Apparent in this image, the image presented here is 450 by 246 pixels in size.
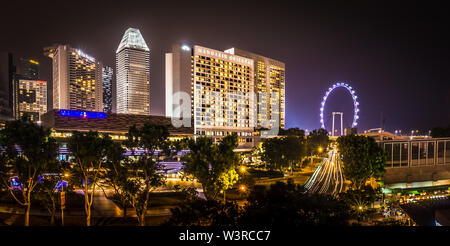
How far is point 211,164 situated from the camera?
29.4 metres

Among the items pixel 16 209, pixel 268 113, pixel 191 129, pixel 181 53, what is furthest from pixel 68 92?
pixel 16 209

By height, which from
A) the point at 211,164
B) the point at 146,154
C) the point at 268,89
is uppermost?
the point at 268,89

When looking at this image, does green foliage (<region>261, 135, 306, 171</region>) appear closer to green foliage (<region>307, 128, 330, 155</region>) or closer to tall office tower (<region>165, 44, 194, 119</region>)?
green foliage (<region>307, 128, 330, 155</region>)

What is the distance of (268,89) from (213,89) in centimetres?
6395

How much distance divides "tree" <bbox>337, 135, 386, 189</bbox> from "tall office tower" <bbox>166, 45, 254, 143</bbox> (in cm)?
7944

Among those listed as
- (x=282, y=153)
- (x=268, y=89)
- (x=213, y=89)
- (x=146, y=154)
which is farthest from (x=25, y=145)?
(x=268, y=89)

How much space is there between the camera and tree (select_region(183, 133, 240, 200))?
28.3 m

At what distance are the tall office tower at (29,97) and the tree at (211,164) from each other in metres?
196

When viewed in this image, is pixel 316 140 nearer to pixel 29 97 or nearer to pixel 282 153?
pixel 282 153

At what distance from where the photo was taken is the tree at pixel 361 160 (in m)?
39.7

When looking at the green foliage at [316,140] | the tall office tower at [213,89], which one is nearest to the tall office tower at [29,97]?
the tall office tower at [213,89]

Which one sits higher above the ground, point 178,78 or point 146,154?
point 178,78
